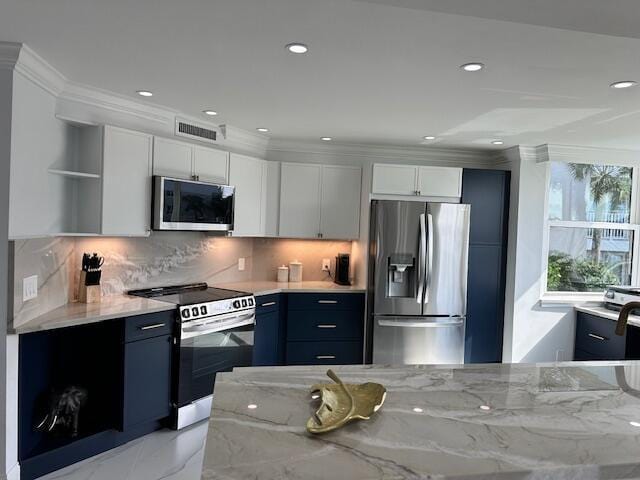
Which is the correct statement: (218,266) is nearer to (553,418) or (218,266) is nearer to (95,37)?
(95,37)

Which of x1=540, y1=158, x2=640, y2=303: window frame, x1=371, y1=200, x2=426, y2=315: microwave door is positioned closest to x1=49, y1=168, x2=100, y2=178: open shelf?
x1=371, y1=200, x2=426, y2=315: microwave door

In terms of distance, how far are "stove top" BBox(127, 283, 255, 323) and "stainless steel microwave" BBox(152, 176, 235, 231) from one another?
0.53m

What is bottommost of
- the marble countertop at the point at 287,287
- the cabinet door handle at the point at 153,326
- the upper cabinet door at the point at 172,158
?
the cabinet door handle at the point at 153,326

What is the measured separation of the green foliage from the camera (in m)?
4.65

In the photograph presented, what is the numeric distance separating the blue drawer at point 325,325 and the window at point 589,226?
2001 millimetres

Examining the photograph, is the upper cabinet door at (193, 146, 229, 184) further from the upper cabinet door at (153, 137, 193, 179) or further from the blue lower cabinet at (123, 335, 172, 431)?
the blue lower cabinet at (123, 335, 172, 431)

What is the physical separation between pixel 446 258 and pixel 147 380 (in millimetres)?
2688

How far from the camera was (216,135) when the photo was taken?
4023 millimetres

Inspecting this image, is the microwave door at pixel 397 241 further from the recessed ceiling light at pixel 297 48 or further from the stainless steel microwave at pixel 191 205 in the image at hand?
the recessed ceiling light at pixel 297 48

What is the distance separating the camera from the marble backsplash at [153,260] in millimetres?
2715

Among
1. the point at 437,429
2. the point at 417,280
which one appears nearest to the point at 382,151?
the point at 417,280

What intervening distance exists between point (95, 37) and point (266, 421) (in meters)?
1.91

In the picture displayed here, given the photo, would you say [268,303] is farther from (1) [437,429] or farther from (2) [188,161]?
(1) [437,429]

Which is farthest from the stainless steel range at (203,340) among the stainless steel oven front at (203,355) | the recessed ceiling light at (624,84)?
the recessed ceiling light at (624,84)
